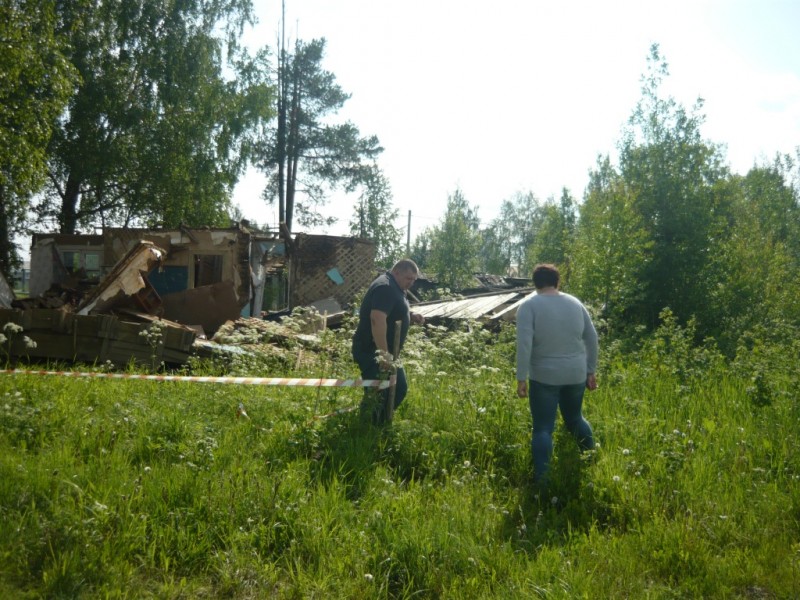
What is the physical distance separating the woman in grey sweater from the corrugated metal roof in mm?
6914

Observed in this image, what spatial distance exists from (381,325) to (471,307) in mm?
8073

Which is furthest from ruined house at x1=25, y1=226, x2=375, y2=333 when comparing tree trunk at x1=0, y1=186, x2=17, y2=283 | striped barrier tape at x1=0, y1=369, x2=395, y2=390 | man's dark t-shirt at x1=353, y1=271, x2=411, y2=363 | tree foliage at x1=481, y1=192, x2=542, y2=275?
tree foliage at x1=481, y1=192, x2=542, y2=275

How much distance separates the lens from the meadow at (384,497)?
337cm

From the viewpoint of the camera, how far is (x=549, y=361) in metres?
4.89

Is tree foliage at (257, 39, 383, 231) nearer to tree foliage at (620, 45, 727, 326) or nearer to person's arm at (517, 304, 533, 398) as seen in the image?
tree foliage at (620, 45, 727, 326)

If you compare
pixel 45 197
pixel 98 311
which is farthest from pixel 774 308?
pixel 45 197

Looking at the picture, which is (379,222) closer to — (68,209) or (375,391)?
(68,209)

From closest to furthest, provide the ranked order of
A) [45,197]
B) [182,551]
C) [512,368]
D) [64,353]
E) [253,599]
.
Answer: [253,599] < [182,551] < [512,368] < [64,353] < [45,197]

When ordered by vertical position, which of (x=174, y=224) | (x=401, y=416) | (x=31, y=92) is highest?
(x=31, y=92)

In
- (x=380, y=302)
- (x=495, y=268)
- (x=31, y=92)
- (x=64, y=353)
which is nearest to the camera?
(x=380, y=302)

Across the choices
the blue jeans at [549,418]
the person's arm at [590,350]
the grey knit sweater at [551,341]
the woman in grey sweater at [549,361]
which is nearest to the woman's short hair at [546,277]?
the woman in grey sweater at [549,361]

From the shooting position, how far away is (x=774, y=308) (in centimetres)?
1758

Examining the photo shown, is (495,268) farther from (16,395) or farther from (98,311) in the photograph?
(16,395)

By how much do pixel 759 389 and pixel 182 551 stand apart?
575 centimetres
